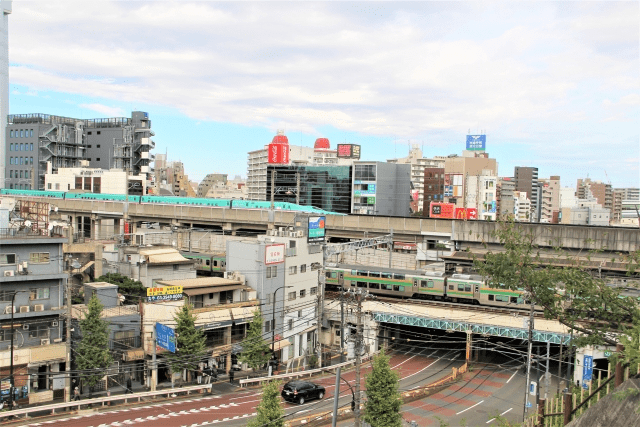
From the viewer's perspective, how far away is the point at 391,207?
76.6m

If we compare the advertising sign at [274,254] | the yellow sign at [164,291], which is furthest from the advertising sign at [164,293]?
the advertising sign at [274,254]

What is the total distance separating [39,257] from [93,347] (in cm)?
484

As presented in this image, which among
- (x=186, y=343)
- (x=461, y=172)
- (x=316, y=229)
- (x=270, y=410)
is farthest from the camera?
(x=461, y=172)

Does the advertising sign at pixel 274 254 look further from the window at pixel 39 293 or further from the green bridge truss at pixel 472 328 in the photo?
the window at pixel 39 293

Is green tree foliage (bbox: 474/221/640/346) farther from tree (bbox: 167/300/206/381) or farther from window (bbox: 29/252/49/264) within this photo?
window (bbox: 29/252/49/264)

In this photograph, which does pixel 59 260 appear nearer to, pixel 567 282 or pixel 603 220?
pixel 567 282

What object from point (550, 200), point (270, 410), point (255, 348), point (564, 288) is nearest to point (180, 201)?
point (255, 348)

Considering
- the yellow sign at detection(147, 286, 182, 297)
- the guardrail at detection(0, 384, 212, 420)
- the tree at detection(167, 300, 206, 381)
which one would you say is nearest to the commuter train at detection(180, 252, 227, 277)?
the yellow sign at detection(147, 286, 182, 297)

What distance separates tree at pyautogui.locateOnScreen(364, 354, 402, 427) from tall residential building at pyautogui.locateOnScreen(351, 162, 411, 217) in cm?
5637

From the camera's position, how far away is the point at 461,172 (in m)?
78.7

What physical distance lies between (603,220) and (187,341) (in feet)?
285

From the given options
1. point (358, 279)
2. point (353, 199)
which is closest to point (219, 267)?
point (358, 279)

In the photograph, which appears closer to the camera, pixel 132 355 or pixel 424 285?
pixel 132 355

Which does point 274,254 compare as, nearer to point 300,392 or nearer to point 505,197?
point 300,392
